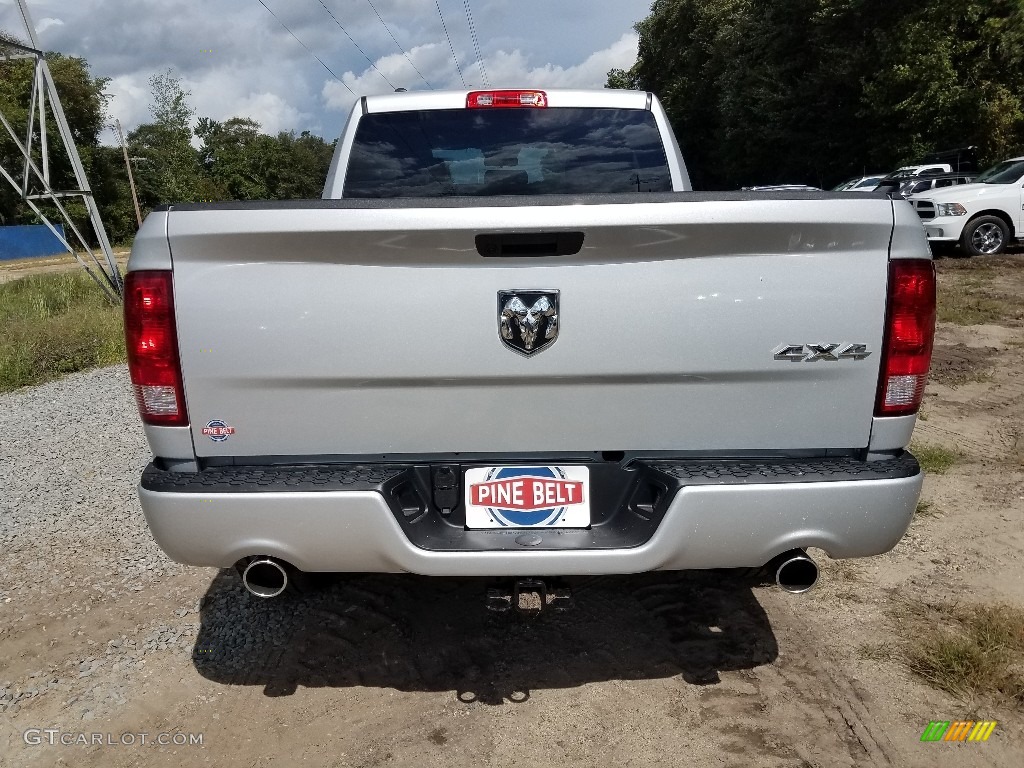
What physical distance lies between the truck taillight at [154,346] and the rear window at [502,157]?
166 centimetres

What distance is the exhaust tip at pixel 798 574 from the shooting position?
2.31 m

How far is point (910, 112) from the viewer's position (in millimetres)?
24219

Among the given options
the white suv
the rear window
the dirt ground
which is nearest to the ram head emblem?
the dirt ground

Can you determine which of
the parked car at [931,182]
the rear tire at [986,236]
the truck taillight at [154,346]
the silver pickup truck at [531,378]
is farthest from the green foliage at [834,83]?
the truck taillight at [154,346]

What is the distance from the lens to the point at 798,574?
2338mm

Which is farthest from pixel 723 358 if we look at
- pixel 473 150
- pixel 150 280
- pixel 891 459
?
pixel 473 150

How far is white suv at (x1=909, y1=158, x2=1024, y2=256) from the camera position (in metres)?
12.5

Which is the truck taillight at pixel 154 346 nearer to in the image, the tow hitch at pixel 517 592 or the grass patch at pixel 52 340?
the tow hitch at pixel 517 592

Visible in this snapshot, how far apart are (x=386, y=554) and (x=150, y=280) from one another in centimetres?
102

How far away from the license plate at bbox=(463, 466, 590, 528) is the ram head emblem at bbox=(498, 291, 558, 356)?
1.30 feet

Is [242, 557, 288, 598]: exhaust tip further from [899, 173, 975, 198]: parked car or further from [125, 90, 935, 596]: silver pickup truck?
[899, 173, 975, 198]: parked car

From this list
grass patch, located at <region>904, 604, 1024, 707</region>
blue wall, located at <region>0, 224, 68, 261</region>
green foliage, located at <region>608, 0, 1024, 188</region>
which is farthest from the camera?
blue wall, located at <region>0, 224, 68, 261</region>

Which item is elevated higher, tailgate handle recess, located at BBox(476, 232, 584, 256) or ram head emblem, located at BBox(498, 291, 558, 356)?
tailgate handle recess, located at BBox(476, 232, 584, 256)

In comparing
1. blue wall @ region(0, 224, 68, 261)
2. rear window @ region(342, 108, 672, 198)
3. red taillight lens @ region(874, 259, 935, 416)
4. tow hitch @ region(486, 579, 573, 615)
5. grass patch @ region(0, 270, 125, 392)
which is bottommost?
blue wall @ region(0, 224, 68, 261)
